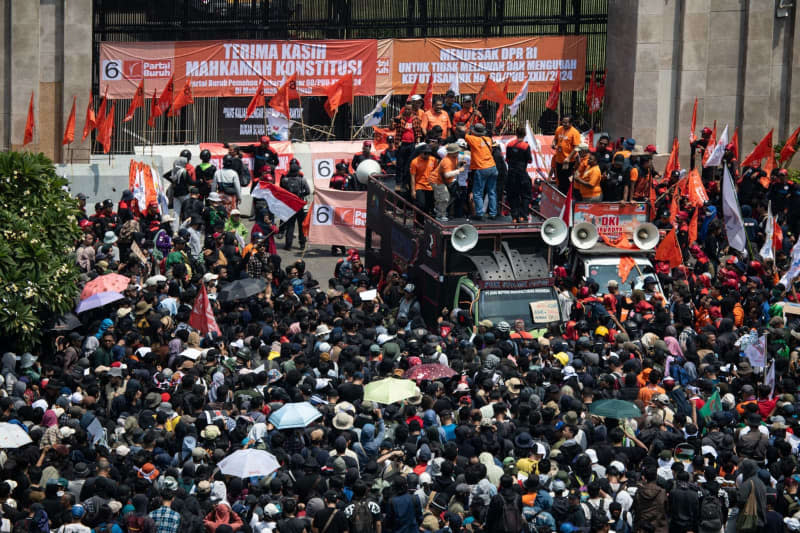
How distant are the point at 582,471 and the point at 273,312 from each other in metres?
7.93

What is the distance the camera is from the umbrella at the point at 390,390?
685 inches

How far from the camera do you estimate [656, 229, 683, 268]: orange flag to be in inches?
972

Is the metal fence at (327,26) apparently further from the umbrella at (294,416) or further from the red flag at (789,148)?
the umbrella at (294,416)

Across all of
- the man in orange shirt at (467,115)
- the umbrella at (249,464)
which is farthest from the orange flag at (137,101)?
the umbrella at (249,464)

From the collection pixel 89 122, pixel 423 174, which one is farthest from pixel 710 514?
pixel 89 122

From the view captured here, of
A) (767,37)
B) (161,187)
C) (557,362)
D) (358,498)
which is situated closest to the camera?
(358,498)

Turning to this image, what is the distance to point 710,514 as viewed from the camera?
15.1 m

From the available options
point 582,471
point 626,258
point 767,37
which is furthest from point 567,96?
point 582,471

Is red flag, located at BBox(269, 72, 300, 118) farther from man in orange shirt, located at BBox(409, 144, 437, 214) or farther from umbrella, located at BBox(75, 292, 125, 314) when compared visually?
umbrella, located at BBox(75, 292, 125, 314)

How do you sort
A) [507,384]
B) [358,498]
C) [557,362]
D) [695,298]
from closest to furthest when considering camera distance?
[358,498] → [507,384] → [557,362] → [695,298]

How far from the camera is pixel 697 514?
50.7 ft

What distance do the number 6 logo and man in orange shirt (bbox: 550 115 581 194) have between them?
4.44 m

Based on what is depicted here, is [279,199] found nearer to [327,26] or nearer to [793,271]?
→ [327,26]

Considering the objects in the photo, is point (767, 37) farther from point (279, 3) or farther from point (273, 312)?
point (273, 312)
